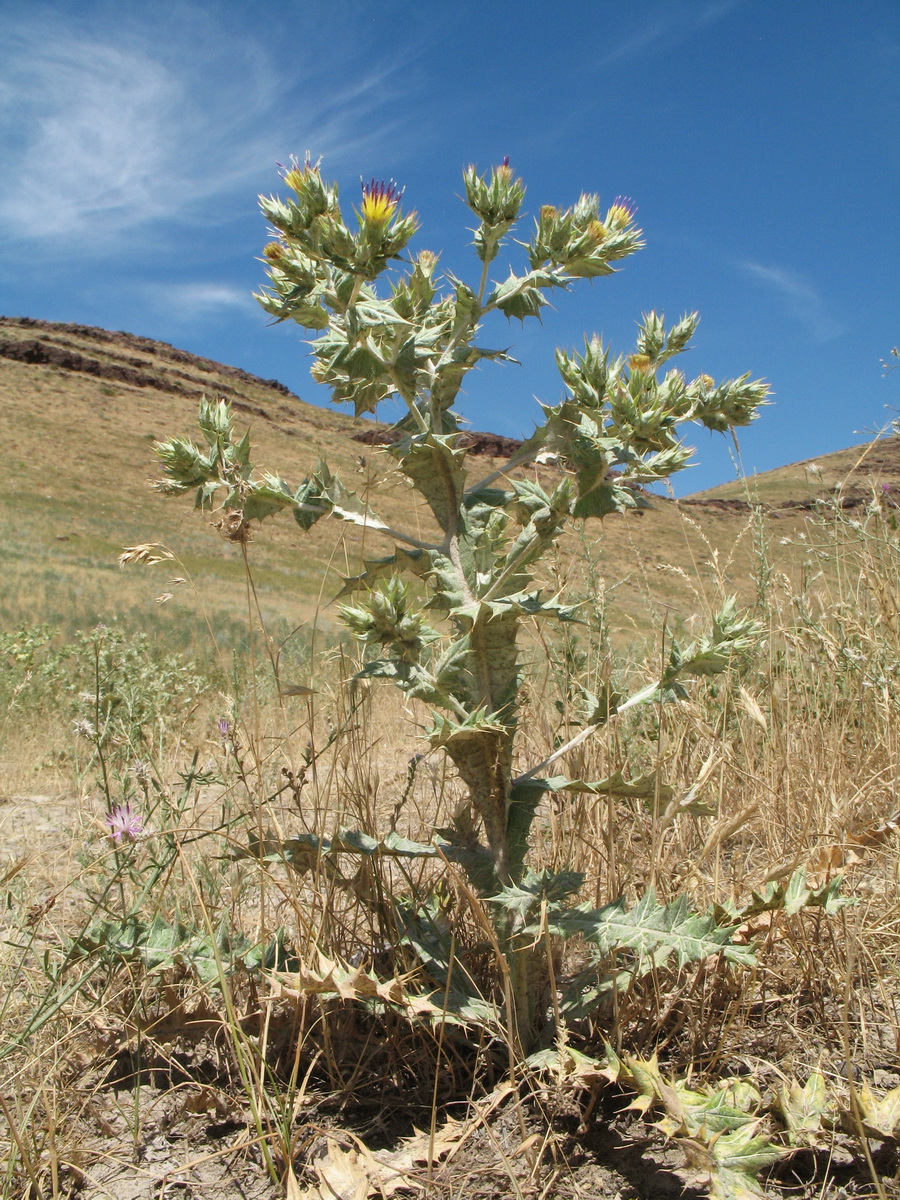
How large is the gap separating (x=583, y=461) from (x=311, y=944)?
1341mm

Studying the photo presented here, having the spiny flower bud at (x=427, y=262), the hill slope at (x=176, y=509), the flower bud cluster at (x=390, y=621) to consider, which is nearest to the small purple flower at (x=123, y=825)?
the hill slope at (x=176, y=509)

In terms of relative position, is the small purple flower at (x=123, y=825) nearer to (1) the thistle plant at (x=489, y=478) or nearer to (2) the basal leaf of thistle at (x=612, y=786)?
(1) the thistle plant at (x=489, y=478)

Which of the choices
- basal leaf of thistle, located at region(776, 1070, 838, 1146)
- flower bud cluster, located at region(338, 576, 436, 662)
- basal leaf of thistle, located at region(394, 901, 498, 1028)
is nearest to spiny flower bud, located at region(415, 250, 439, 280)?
flower bud cluster, located at region(338, 576, 436, 662)

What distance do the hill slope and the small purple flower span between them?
626 mm

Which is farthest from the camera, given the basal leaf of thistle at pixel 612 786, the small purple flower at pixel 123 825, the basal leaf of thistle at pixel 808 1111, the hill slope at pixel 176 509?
the hill slope at pixel 176 509

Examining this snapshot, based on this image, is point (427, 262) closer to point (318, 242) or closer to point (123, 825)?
point (318, 242)

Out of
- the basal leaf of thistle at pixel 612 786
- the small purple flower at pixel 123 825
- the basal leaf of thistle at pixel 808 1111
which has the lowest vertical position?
the basal leaf of thistle at pixel 808 1111

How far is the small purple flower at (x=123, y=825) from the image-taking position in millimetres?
1979

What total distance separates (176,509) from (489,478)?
42923mm

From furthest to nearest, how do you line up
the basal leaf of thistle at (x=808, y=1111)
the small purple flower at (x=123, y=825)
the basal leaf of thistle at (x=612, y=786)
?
1. the small purple flower at (x=123, y=825)
2. the basal leaf of thistle at (x=612, y=786)
3. the basal leaf of thistle at (x=808, y=1111)

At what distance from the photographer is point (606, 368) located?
1677 millimetres

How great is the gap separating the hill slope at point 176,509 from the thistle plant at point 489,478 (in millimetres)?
136

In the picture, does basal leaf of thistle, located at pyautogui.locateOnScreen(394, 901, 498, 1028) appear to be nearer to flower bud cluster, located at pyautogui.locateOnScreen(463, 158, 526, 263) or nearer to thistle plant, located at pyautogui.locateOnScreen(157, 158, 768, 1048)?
thistle plant, located at pyautogui.locateOnScreen(157, 158, 768, 1048)

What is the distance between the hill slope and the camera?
3.80m
